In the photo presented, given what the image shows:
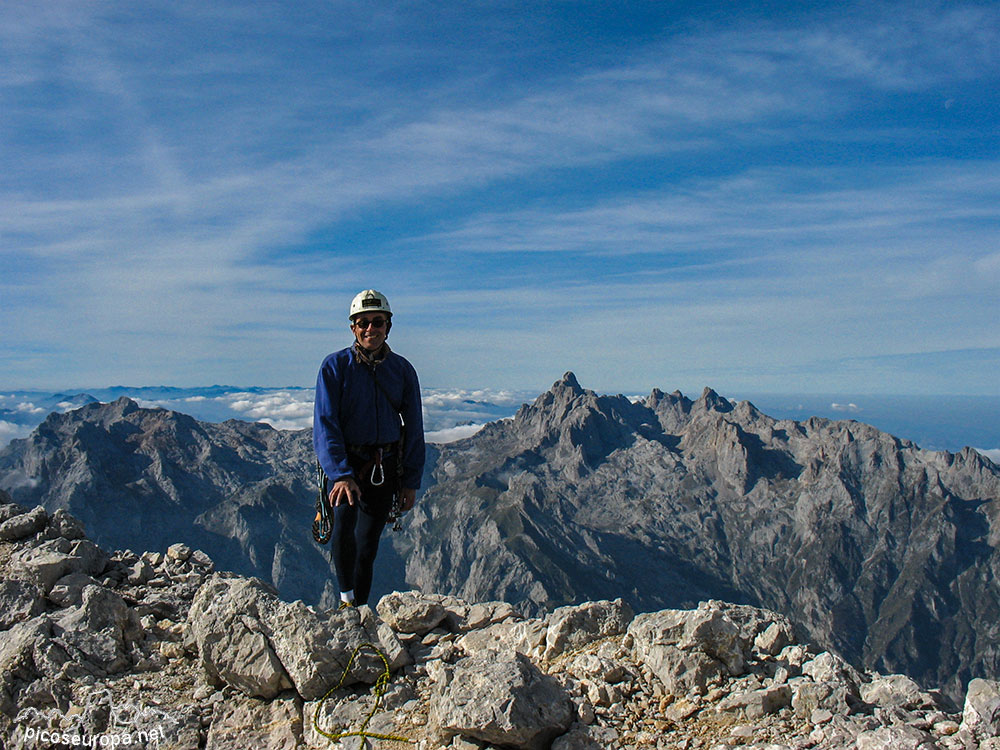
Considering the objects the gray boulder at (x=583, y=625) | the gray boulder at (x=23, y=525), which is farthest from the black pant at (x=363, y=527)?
the gray boulder at (x=23, y=525)

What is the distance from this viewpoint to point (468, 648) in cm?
1255

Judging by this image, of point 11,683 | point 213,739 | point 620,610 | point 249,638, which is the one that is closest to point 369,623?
point 249,638

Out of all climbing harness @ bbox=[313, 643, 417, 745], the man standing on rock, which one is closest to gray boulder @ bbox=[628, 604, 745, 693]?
climbing harness @ bbox=[313, 643, 417, 745]

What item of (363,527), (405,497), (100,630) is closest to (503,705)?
(363,527)

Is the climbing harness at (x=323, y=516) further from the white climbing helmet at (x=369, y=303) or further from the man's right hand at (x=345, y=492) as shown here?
the white climbing helmet at (x=369, y=303)

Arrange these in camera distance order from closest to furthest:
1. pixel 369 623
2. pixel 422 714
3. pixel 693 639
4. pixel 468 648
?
pixel 422 714, pixel 693 639, pixel 369 623, pixel 468 648

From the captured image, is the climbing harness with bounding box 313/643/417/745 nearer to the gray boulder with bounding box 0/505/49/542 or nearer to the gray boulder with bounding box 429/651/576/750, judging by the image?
the gray boulder with bounding box 429/651/576/750

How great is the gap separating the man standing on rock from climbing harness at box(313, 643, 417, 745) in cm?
241

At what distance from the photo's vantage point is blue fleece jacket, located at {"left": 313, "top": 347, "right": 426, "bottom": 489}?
40.8ft

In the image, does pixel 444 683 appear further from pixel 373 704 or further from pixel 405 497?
pixel 405 497

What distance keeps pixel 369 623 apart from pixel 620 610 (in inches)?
188

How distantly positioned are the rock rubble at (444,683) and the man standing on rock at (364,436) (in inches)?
58.9

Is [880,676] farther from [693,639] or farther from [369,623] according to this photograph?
[369,623]

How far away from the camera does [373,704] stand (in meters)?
9.82
